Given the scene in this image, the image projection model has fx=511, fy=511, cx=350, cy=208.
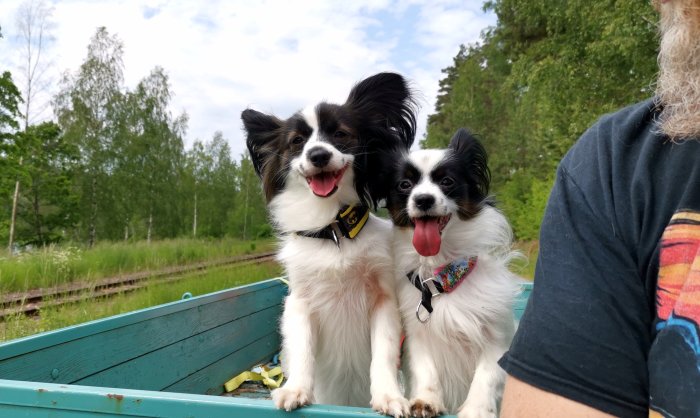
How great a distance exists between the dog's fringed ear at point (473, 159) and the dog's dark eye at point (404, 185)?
29 centimetres

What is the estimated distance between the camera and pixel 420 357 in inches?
83.1

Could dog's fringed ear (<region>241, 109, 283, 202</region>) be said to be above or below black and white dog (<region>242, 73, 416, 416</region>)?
above

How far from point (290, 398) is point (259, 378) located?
190 centimetres

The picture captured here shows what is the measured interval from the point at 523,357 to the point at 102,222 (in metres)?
28.6

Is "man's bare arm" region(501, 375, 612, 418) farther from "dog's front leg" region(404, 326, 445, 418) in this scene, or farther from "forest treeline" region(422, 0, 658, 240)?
"forest treeline" region(422, 0, 658, 240)

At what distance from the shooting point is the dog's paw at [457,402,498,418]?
1.74 meters

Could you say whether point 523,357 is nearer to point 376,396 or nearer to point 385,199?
point 376,396

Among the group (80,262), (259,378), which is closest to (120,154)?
(80,262)

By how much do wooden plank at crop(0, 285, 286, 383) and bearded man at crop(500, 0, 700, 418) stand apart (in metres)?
1.67

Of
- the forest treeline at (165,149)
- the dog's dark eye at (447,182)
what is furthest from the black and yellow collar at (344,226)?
the forest treeline at (165,149)

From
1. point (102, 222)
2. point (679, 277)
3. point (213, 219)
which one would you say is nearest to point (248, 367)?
point (679, 277)

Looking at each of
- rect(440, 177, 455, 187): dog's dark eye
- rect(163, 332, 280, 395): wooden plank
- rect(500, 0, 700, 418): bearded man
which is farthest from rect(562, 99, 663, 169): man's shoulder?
rect(163, 332, 280, 395): wooden plank

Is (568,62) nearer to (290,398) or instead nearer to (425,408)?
(425,408)

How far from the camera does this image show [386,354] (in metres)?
2.11
